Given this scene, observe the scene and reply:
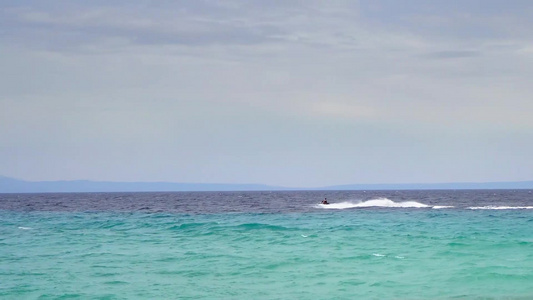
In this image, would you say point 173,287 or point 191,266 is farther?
point 191,266

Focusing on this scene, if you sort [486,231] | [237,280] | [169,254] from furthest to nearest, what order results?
[486,231]
[169,254]
[237,280]

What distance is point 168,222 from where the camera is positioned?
5197 centimetres

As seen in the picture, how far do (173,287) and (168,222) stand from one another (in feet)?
95.0

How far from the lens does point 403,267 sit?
26.7 metres

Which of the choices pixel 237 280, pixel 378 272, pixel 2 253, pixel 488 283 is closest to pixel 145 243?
pixel 2 253

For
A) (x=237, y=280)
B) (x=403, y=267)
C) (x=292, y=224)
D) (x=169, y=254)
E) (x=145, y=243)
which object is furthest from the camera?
(x=292, y=224)

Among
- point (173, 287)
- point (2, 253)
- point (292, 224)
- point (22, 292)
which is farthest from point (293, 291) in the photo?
point (292, 224)

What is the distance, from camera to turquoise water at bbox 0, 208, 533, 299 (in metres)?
22.5

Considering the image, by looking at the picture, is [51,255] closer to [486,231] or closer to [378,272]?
[378,272]

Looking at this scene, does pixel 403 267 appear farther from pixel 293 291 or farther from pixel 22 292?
pixel 22 292

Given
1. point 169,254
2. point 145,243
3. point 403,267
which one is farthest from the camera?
point 145,243

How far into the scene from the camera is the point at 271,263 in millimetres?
28391

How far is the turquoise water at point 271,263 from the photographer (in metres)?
22.5

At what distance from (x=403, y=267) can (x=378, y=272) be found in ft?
5.09
